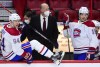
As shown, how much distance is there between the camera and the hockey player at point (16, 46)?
15.5ft

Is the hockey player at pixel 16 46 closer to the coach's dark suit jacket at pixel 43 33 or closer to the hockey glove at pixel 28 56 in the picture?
the hockey glove at pixel 28 56

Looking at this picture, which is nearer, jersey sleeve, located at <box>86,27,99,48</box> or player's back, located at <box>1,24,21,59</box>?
player's back, located at <box>1,24,21,59</box>

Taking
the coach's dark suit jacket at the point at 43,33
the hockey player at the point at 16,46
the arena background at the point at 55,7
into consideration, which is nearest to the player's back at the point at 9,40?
the hockey player at the point at 16,46

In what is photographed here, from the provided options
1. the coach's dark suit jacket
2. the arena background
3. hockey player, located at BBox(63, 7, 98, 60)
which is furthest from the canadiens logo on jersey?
the arena background

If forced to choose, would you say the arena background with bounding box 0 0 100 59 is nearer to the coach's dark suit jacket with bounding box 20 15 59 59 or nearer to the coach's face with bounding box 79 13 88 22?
the coach's dark suit jacket with bounding box 20 15 59 59

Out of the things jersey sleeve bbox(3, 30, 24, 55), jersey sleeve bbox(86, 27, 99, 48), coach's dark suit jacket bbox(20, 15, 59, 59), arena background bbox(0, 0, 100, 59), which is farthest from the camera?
arena background bbox(0, 0, 100, 59)

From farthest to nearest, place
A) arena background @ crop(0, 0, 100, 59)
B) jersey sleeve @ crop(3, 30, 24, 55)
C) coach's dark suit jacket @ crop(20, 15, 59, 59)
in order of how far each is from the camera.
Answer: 1. arena background @ crop(0, 0, 100, 59)
2. coach's dark suit jacket @ crop(20, 15, 59, 59)
3. jersey sleeve @ crop(3, 30, 24, 55)

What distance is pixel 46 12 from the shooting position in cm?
525

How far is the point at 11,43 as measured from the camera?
186 inches

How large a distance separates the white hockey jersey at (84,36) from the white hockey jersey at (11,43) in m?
0.70

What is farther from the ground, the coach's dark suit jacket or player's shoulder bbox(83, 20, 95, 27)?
player's shoulder bbox(83, 20, 95, 27)

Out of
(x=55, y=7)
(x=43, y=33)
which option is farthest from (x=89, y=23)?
(x=55, y=7)

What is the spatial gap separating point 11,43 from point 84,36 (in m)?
0.85

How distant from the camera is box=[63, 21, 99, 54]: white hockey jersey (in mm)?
5113
